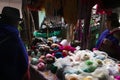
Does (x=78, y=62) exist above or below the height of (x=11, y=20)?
below

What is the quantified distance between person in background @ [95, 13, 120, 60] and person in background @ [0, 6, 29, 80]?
3.37 feet

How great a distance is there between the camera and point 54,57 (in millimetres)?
2738

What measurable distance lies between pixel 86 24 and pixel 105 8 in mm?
703

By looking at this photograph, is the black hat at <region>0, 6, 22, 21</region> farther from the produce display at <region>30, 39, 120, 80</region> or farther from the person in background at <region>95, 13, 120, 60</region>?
the person in background at <region>95, 13, 120, 60</region>

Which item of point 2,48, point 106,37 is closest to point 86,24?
point 106,37

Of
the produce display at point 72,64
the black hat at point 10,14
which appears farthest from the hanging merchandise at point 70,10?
the black hat at point 10,14

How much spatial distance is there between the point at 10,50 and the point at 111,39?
1.23 m

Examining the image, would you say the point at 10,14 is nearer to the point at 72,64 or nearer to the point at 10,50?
the point at 10,50

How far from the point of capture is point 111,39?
2834 millimetres

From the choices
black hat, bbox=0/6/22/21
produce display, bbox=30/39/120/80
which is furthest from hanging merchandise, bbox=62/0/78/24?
black hat, bbox=0/6/22/21

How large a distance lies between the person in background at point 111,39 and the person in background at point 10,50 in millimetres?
1026

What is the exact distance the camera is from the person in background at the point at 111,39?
8.54ft

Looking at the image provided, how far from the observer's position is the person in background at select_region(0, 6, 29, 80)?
2393mm

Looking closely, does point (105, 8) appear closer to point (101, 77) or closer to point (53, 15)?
point (101, 77)
